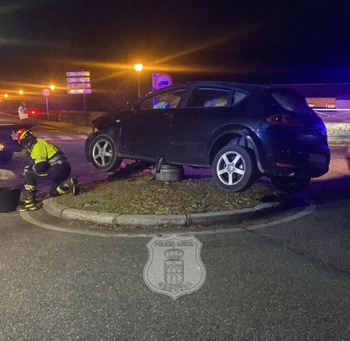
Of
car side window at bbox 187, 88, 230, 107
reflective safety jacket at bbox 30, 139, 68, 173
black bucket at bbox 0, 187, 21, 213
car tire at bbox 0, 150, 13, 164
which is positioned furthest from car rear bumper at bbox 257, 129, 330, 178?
car tire at bbox 0, 150, 13, 164

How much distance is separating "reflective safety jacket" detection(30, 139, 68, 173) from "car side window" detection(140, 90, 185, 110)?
168 centimetres

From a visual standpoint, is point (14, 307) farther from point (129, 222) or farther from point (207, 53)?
point (207, 53)

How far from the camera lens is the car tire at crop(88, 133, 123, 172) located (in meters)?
7.20

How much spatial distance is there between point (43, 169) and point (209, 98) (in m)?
2.95

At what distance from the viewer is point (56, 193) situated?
21.6ft

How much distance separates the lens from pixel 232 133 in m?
5.82

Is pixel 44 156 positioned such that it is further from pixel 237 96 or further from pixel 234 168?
pixel 237 96

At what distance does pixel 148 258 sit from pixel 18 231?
2.01 meters

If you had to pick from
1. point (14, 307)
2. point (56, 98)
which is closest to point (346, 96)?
point (14, 307)

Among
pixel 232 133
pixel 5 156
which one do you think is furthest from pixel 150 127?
pixel 5 156

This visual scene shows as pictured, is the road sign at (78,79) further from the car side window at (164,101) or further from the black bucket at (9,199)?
the black bucket at (9,199)

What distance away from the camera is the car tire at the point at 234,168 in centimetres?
566

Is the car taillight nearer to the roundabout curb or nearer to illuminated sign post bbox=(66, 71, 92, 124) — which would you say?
the roundabout curb

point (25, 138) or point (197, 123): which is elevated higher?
point (197, 123)
